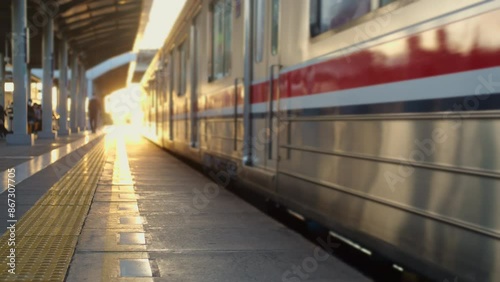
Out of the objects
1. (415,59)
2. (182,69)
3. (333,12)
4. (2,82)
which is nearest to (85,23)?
(2,82)

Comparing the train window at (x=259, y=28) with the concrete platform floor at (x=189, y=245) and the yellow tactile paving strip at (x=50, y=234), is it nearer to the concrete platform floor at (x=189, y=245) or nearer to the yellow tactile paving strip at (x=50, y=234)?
the concrete platform floor at (x=189, y=245)

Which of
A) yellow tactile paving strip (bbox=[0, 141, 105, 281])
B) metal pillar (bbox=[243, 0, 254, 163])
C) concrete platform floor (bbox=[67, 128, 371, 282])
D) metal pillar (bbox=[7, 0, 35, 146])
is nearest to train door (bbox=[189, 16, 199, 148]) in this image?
yellow tactile paving strip (bbox=[0, 141, 105, 281])

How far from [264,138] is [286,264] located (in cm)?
183

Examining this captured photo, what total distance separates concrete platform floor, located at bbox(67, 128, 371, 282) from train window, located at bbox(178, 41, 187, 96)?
14.1 ft

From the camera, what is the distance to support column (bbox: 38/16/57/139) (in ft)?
61.4

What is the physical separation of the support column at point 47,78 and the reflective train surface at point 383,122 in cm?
1404

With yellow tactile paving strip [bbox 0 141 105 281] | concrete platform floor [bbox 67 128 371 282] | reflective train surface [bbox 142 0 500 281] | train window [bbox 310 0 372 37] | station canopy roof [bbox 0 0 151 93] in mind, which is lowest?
concrete platform floor [bbox 67 128 371 282]

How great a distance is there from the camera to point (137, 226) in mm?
5176

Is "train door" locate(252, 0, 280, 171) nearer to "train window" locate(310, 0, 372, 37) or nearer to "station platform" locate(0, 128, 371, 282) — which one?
"station platform" locate(0, 128, 371, 282)

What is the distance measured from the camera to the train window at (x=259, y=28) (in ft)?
18.8

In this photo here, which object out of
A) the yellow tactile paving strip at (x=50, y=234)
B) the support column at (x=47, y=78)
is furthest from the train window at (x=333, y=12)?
the support column at (x=47, y=78)

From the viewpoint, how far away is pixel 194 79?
9688 mm

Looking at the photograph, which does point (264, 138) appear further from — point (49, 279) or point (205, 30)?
point (205, 30)

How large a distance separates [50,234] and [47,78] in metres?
15.8
